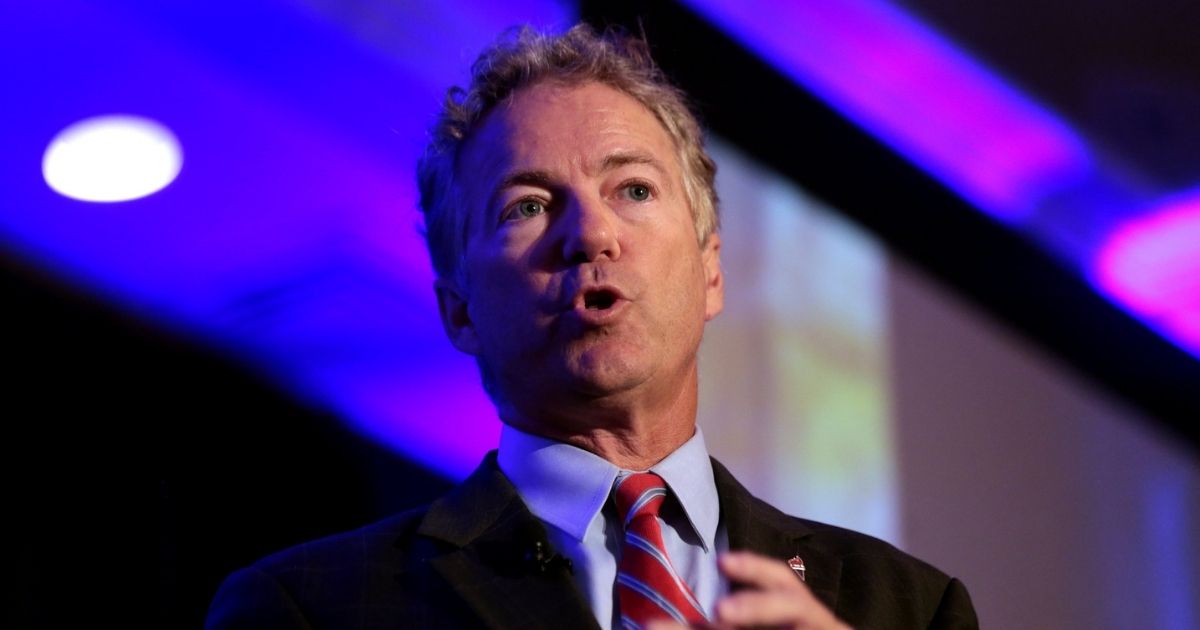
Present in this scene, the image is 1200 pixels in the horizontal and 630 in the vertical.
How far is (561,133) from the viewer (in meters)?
1.99

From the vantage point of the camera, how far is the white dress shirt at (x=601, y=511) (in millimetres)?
1742

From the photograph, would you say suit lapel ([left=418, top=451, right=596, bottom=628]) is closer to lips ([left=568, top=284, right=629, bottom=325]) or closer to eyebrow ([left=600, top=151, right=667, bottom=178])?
lips ([left=568, top=284, right=629, bottom=325])

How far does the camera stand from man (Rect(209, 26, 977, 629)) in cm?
170

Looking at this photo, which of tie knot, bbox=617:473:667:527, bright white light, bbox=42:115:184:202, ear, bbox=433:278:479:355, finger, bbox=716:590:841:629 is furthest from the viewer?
bright white light, bbox=42:115:184:202

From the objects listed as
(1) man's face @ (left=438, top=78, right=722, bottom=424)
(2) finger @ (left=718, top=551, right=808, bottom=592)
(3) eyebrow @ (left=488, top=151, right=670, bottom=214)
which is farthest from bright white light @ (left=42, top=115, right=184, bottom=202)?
(2) finger @ (left=718, top=551, right=808, bottom=592)

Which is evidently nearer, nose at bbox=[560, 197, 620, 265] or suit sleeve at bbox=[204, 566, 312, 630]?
suit sleeve at bbox=[204, 566, 312, 630]

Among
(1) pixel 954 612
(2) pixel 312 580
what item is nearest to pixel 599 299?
(2) pixel 312 580

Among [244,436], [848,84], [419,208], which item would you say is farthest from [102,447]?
[848,84]

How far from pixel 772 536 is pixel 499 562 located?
0.40 m

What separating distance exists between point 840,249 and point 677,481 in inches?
35.4

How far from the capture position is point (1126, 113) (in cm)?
261

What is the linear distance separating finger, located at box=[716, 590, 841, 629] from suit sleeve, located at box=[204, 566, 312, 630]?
616 mm

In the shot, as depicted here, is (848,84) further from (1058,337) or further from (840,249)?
(1058,337)

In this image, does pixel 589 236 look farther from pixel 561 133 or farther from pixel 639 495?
pixel 639 495
